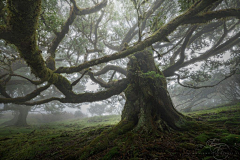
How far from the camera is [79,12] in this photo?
676 cm

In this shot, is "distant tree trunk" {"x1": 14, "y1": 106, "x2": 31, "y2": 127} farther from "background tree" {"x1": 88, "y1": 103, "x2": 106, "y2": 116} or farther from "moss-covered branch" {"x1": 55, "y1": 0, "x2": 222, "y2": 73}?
"background tree" {"x1": 88, "y1": 103, "x2": 106, "y2": 116}

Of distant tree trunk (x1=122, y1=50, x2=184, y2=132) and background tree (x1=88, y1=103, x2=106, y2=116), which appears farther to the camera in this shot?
background tree (x1=88, y1=103, x2=106, y2=116)

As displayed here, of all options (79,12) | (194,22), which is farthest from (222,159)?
(79,12)

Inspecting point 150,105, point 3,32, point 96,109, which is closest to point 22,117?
point 3,32

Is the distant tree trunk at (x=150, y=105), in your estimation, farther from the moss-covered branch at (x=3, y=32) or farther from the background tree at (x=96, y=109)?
the background tree at (x=96, y=109)

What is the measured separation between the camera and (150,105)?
5.23m

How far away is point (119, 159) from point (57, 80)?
5.68 m

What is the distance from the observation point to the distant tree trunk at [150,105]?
4586 mm

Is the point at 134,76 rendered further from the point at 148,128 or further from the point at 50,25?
the point at 50,25

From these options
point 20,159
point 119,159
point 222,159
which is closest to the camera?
point 222,159

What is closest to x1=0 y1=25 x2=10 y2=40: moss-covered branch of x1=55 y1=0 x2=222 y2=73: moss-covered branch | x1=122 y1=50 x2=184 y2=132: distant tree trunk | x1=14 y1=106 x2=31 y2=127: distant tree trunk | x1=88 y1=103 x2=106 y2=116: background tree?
x1=55 y1=0 x2=222 y2=73: moss-covered branch

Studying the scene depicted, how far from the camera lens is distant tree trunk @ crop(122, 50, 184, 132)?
4.59 metres

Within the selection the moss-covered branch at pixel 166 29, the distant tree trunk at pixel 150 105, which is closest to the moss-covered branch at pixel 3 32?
the moss-covered branch at pixel 166 29

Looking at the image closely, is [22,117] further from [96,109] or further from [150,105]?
[150,105]
